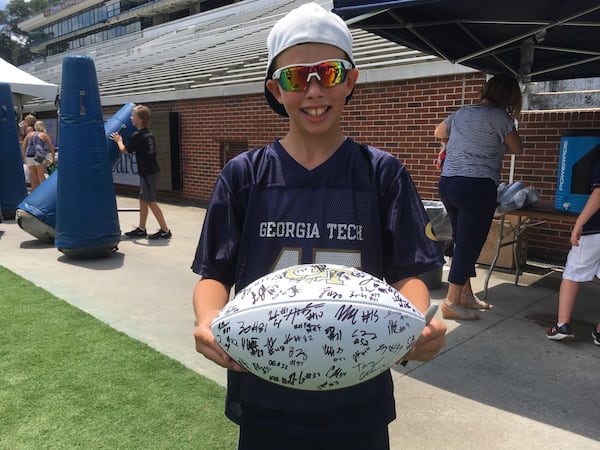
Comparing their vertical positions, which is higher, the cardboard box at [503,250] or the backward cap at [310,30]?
the backward cap at [310,30]

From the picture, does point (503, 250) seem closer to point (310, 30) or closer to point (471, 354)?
point (471, 354)

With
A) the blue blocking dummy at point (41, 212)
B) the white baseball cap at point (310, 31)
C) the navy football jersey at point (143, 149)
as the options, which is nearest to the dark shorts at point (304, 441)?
the white baseball cap at point (310, 31)

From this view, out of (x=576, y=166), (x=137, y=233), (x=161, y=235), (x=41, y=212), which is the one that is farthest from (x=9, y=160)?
(x=576, y=166)

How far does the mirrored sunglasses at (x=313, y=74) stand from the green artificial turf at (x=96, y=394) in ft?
6.62

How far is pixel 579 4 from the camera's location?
4.05 metres

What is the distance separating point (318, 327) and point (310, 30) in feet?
2.48

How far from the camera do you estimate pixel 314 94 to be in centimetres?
132

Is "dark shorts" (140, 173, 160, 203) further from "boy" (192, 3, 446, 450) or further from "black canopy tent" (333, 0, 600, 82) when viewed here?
"boy" (192, 3, 446, 450)

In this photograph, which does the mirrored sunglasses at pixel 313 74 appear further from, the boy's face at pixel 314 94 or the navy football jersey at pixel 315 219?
the navy football jersey at pixel 315 219

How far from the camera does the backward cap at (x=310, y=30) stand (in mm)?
1304

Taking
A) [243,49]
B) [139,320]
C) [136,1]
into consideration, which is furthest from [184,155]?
[136,1]

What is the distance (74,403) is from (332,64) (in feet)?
8.74

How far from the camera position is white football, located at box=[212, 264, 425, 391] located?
45.3 inches

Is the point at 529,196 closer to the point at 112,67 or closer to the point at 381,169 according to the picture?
the point at 381,169
